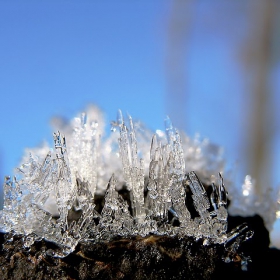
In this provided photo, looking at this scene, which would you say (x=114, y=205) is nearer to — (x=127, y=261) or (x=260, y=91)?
(x=127, y=261)

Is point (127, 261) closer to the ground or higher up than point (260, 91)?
closer to the ground

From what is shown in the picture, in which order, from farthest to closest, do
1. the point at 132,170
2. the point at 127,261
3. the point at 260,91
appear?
the point at 260,91 → the point at 132,170 → the point at 127,261

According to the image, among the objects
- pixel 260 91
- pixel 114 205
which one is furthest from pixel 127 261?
pixel 260 91

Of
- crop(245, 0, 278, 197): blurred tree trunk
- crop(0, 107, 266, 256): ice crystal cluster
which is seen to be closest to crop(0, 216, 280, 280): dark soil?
crop(0, 107, 266, 256): ice crystal cluster

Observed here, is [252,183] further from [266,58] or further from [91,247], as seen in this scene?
[266,58]

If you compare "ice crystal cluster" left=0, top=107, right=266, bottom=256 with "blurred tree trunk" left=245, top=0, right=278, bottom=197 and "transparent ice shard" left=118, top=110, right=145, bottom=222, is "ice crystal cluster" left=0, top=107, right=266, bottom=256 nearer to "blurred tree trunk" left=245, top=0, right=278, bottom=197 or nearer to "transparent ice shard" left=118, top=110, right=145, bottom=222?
"transparent ice shard" left=118, top=110, right=145, bottom=222

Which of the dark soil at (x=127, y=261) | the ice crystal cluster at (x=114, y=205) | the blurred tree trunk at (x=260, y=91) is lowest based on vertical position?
the dark soil at (x=127, y=261)

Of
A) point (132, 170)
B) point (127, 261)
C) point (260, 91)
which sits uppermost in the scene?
point (260, 91)

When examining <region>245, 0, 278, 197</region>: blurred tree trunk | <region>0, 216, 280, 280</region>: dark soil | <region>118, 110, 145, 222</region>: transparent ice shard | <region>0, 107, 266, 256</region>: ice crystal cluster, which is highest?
<region>245, 0, 278, 197</region>: blurred tree trunk

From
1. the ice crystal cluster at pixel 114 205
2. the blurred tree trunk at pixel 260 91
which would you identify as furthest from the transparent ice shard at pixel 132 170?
the blurred tree trunk at pixel 260 91

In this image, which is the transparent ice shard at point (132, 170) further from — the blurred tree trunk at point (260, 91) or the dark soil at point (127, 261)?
the blurred tree trunk at point (260, 91)

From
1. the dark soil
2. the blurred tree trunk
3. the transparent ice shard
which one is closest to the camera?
the dark soil
